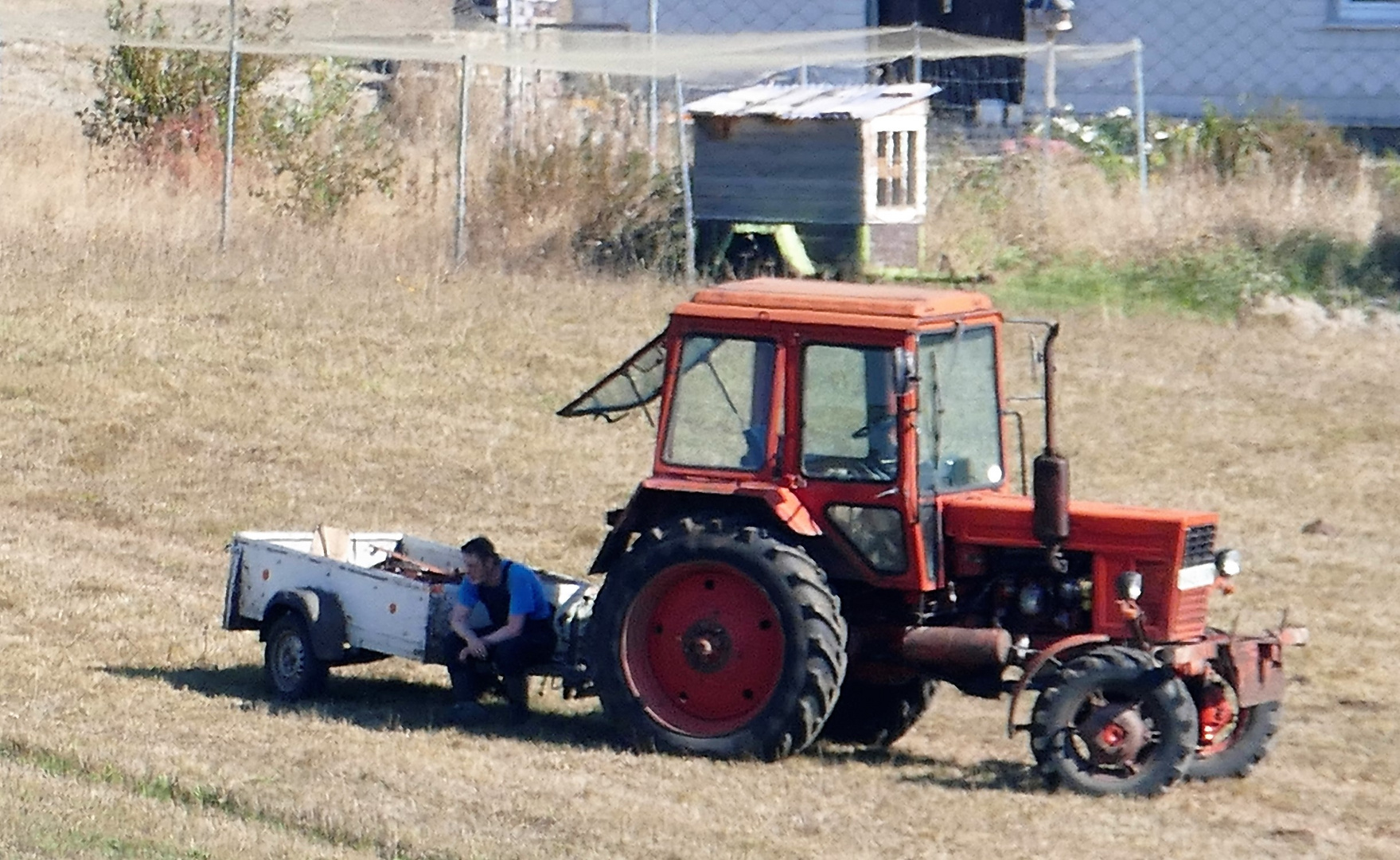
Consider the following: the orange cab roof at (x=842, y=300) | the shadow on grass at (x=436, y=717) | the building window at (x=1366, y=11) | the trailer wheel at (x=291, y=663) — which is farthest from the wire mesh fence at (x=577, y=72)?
the orange cab roof at (x=842, y=300)

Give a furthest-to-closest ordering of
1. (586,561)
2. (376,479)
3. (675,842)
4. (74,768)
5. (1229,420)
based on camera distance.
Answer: (1229,420), (376,479), (586,561), (74,768), (675,842)

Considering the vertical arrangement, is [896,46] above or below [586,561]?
above

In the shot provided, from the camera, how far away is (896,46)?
2670 cm

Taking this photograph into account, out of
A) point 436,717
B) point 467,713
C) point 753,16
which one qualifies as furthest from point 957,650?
point 753,16

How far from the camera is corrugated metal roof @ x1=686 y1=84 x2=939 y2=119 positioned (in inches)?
784

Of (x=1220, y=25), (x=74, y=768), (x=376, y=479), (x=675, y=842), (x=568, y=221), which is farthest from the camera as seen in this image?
(x=1220, y=25)

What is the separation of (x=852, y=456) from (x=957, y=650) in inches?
32.9

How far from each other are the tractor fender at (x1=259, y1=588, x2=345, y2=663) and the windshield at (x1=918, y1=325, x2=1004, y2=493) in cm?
271

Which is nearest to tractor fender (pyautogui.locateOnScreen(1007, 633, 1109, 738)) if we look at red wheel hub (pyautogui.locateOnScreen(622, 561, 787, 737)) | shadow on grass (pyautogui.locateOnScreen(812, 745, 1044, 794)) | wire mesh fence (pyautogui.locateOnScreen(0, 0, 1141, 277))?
shadow on grass (pyautogui.locateOnScreen(812, 745, 1044, 794))

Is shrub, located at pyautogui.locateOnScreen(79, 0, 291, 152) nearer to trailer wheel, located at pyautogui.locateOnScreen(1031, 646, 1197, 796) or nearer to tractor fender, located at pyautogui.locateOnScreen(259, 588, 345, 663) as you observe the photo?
tractor fender, located at pyautogui.locateOnScreen(259, 588, 345, 663)

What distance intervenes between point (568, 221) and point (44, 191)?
4.52 metres

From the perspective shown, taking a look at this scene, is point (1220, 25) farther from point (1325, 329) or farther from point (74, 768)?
point (74, 768)

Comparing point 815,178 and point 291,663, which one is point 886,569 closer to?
point 291,663

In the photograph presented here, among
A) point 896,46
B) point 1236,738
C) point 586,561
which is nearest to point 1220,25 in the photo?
point 896,46
